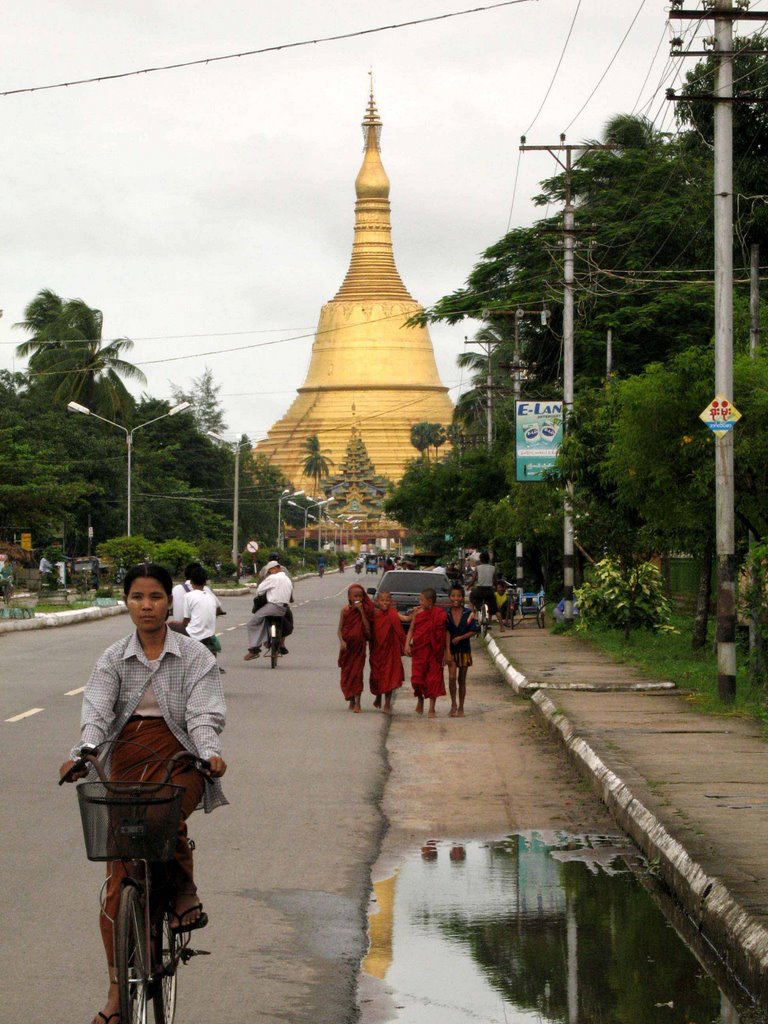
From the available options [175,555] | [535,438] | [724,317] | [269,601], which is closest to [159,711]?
[724,317]

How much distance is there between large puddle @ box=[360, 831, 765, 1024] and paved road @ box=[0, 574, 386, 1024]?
0.66 ft

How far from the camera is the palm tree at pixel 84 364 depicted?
70.1 metres

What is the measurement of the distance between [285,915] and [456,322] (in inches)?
1354

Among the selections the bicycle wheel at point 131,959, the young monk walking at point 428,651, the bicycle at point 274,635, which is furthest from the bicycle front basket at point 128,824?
the bicycle at point 274,635

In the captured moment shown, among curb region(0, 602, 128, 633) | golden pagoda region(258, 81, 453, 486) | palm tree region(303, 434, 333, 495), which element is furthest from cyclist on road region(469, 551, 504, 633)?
palm tree region(303, 434, 333, 495)

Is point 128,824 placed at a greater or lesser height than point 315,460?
lesser

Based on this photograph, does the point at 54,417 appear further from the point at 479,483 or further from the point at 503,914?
the point at 503,914

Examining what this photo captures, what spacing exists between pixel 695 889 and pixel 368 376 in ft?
396

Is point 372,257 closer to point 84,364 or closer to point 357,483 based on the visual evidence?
point 357,483

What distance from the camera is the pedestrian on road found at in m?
17.5

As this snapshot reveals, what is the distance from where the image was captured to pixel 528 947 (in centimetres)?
695

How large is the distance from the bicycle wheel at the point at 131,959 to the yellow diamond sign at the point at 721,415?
1136 cm

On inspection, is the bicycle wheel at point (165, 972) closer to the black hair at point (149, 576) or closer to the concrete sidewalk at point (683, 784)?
the black hair at point (149, 576)

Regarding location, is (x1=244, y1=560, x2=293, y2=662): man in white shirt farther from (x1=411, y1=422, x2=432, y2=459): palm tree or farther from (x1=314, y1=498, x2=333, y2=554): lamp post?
(x1=411, y1=422, x2=432, y2=459): palm tree
